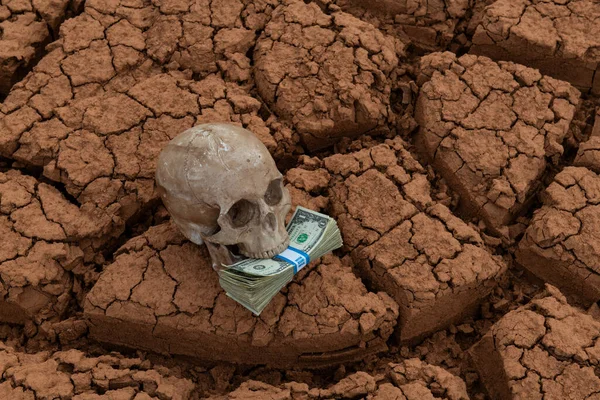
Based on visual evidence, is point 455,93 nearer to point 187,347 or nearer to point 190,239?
point 190,239

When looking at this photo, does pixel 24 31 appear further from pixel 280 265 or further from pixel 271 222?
pixel 280 265

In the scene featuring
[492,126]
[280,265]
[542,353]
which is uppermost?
[492,126]

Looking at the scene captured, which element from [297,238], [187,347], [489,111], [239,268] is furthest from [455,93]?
[187,347]

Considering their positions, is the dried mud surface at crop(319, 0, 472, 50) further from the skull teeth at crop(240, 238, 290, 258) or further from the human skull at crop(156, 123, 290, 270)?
the skull teeth at crop(240, 238, 290, 258)

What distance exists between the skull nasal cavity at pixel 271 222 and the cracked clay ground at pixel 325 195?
28 cm

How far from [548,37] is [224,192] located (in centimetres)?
213

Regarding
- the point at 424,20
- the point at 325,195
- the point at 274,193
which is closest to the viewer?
the point at 274,193

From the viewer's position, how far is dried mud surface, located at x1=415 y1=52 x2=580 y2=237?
3.21m

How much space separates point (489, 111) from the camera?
338 centimetres

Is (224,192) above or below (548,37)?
below

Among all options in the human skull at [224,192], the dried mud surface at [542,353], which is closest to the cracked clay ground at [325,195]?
the dried mud surface at [542,353]

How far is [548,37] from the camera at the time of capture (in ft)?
11.6

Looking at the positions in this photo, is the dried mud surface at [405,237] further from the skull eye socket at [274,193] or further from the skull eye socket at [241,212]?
the skull eye socket at [241,212]

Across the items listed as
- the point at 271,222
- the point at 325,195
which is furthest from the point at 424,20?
the point at 271,222
